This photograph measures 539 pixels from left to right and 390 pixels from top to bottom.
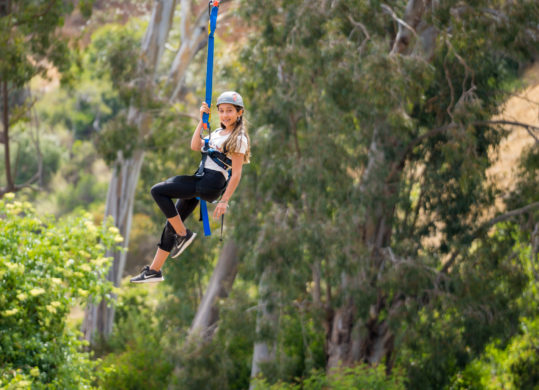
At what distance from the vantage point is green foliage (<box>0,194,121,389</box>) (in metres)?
9.64

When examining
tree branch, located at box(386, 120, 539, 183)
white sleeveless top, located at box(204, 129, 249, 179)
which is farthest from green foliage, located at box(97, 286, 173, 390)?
white sleeveless top, located at box(204, 129, 249, 179)

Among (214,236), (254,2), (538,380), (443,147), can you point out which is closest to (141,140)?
(214,236)

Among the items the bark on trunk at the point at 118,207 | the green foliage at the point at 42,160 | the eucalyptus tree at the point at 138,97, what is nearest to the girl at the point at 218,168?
the eucalyptus tree at the point at 138,97

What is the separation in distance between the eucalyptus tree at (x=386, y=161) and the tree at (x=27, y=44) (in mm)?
3886

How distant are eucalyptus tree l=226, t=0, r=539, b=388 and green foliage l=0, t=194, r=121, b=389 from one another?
2670 mm

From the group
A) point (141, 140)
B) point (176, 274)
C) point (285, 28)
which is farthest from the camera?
point (176, 274)

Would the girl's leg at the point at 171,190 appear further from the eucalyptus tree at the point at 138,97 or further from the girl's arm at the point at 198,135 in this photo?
the eucalyptus tree at the point at 138,97

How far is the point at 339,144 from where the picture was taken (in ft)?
39.7

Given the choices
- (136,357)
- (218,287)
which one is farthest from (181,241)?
(136,357)

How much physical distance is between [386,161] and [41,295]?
5878mm

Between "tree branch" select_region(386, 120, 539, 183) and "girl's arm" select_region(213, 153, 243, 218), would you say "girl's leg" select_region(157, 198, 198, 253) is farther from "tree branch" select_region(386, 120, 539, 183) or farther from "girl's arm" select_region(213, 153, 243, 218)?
"tree branch" select_region(386, 120, 539, 183)

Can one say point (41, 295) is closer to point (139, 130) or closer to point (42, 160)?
point (139, 130)

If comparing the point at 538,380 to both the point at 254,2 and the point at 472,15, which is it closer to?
the point at 472,15

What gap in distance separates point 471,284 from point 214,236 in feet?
15.2
